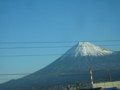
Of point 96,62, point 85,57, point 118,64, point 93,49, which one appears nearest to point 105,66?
point 118,64

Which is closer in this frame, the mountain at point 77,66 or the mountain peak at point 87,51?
the mountain at point 77,66

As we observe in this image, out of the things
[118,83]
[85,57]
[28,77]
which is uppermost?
[85,57]

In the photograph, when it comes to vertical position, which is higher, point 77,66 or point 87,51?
point 87,51

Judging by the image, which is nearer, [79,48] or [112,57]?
[112,57]

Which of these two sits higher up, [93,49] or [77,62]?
[93,49]

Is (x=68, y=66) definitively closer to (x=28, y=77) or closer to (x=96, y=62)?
(x=96, y=62)

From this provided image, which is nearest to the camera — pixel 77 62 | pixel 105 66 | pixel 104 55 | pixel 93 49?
pixel 105 66

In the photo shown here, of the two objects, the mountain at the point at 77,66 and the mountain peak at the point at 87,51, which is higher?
the mountain peak at the point at 87,51

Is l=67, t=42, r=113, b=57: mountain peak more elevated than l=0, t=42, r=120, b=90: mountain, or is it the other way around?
l=67, t=42, r=113, b=57: mountain peak

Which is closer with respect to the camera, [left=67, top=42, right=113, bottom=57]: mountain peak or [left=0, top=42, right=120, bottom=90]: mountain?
[left=0, top=42, right=120, bottom=90]: mountain

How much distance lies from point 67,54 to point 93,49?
80.5ft

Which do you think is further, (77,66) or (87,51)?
(87,51)

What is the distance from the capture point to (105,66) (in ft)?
457

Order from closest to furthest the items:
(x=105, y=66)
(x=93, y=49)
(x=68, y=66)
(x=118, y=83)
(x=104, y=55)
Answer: (x=118, y=83)
(x=105, y=66)
(x=68, y=66)
(x=104, y=55)
(x=93, y=49)
